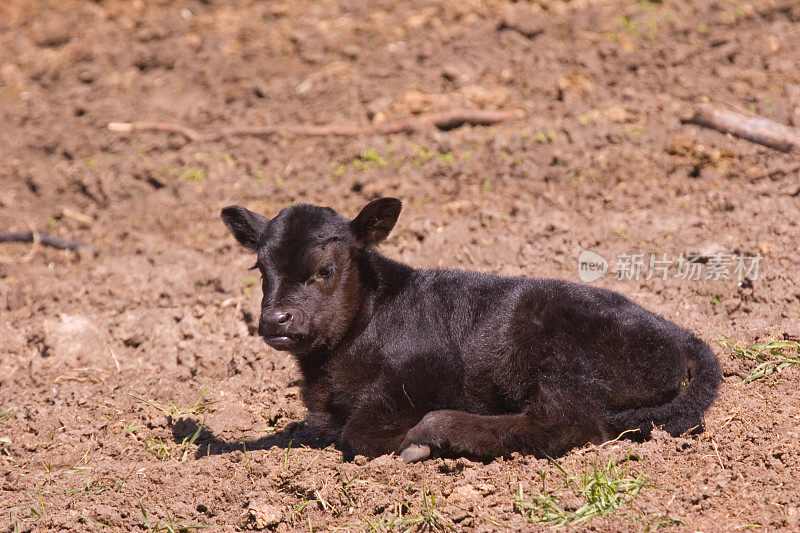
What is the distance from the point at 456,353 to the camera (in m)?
5.45

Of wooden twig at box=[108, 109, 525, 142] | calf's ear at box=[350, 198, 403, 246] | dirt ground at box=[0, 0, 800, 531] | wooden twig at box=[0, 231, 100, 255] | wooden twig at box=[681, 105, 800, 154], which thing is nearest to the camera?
dirt ground at box=[0, 0, 800, 531]

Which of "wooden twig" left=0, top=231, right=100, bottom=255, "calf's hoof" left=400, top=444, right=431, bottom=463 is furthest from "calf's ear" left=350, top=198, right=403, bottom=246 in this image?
"wooden twig" left=0, top=231, right=100, bottom=255

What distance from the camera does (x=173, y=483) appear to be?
491cm

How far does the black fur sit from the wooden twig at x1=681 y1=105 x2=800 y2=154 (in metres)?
4.06

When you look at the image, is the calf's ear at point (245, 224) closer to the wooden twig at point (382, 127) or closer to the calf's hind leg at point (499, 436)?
the calf's hind leg at point (499, 436)

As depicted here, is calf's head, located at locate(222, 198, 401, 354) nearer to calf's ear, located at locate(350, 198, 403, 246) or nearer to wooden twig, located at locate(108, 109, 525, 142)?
calf's ear, located at locate(350, 198, 403, 246)

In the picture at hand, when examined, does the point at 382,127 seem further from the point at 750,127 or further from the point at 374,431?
the point at 374,431

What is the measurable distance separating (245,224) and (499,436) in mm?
2546

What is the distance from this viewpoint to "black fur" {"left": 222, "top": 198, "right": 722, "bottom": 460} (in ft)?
16.4

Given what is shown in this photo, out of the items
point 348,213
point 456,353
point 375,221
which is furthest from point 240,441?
point 348,213

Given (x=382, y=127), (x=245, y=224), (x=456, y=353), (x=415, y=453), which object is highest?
(x=245, y=224)

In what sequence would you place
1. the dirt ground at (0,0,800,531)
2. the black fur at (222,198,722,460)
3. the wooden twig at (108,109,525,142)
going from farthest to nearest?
the wooden twig at (108,109,525,142) → the black fur at (222,198,722,460) → the dirt ground at (0,0,800,531)

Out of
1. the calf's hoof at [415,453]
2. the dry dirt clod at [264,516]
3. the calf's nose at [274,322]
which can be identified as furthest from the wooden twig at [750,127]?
the dry dirt clod at [264,516]

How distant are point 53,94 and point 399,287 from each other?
8.01 m
